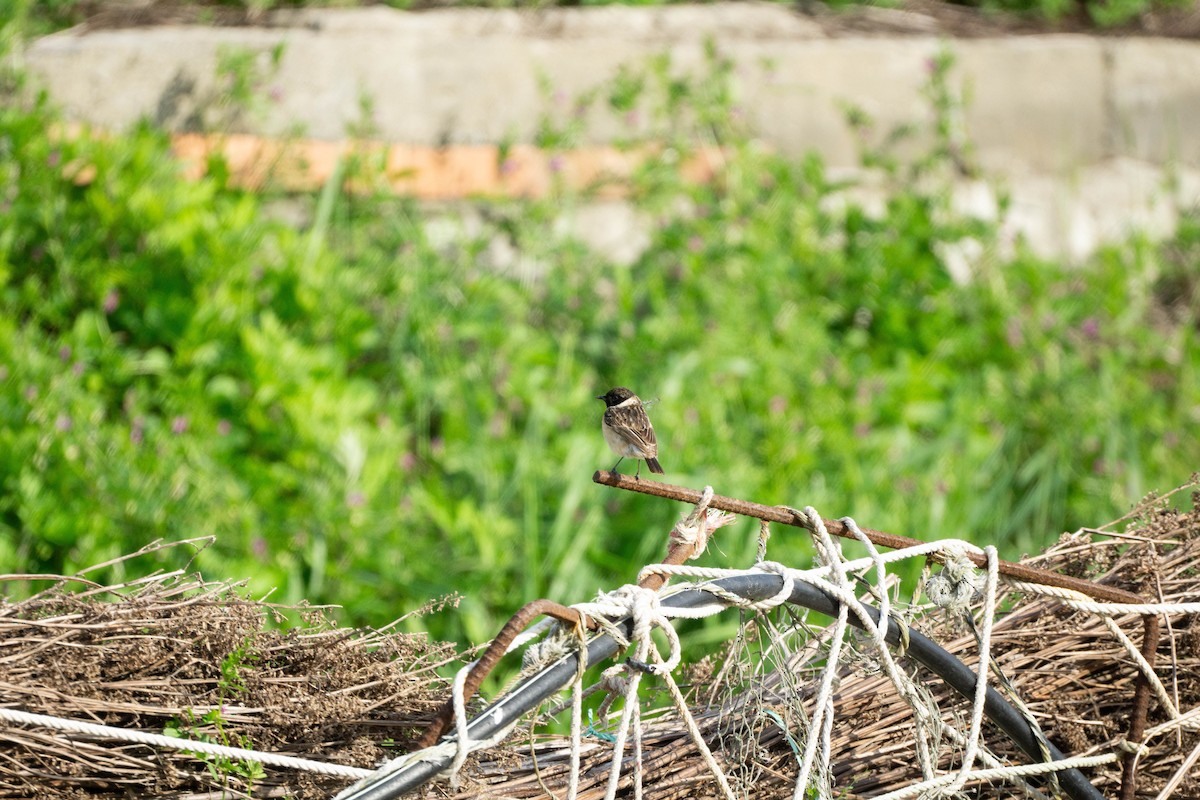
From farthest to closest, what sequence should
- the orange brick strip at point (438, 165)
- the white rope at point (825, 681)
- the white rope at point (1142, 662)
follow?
the orange brick strip at point (438, 165) → the white rope at point (1142, 662) → the white rope at point (825, 681)

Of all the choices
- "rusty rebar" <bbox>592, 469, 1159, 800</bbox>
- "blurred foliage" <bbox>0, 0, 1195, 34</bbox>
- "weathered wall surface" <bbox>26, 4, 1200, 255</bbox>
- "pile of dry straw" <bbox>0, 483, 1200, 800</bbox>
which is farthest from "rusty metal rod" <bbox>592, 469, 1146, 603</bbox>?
"blurred foliage" <bbox>0, 0, 1195, 34</bbox>

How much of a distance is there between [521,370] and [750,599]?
3.13m

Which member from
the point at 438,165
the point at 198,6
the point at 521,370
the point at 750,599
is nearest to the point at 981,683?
the point at 750,599

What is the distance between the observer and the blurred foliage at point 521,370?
4059 millimetres

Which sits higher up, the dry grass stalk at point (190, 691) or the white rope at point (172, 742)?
the white rope at point (172, 742)

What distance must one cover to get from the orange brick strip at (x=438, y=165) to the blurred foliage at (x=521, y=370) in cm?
10

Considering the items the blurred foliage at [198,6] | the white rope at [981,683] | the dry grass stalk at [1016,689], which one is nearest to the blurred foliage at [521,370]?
the blurred foliage at [198,6]

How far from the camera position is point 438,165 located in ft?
17.9

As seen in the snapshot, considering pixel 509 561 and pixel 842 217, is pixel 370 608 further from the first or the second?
pixel 842 217

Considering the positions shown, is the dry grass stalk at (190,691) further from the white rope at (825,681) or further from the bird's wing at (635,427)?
the bird's wing at (635,427)


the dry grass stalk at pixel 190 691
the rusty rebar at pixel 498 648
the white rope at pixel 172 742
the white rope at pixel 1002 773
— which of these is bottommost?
the white rope at pixel 1002 773

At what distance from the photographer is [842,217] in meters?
5.90

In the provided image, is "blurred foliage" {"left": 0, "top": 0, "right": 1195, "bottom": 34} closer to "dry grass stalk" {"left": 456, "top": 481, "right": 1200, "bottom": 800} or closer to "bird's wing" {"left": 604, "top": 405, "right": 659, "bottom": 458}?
"bird's wing" {"left": 604, "top": 405, "right": 659, "bottom": 458}

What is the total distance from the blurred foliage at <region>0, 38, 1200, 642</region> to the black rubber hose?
2.18 m
